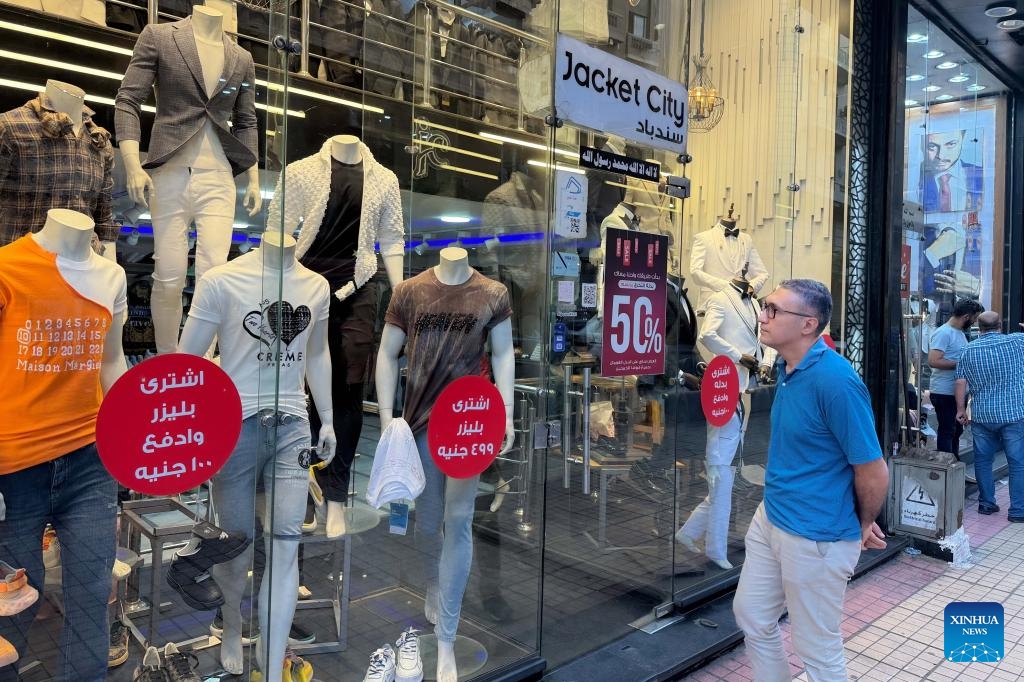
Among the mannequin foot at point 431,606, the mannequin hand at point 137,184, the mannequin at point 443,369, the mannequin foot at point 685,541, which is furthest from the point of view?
the mannequin foot at point 685,541

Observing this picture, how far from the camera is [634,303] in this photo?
349 centimetres

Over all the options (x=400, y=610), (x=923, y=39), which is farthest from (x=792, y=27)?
(x=400, y=610)

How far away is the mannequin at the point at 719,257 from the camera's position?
402cm

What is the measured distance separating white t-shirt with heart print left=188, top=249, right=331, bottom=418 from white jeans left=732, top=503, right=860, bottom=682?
154 centimetres

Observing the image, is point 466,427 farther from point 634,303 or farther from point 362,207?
point 634,303

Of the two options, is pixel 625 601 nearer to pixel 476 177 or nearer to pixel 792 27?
pixel 476 177

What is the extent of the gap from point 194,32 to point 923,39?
6.20 m

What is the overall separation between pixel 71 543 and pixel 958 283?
7950 mm

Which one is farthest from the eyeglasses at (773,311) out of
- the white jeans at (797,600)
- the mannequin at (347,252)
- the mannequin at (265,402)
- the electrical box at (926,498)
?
the electrical box at (926,498)

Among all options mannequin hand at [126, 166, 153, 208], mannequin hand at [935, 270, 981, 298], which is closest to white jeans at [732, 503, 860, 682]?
mannequin hand at [126, 166, 153, 208]

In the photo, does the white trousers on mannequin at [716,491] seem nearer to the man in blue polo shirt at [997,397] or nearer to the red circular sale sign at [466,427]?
the red circular sale sign at [466,427]

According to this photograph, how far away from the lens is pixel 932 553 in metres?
4.71

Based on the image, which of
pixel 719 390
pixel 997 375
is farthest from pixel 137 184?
pixel 997 375

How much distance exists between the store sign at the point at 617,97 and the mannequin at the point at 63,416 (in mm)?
1883
